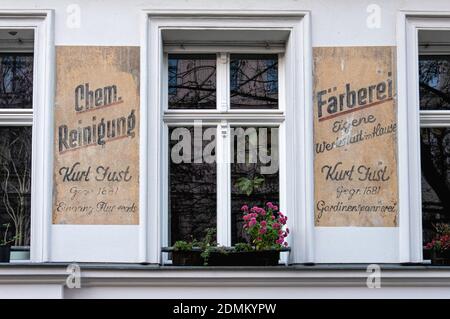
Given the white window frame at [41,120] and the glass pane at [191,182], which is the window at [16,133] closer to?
the white window frame at [41,120]

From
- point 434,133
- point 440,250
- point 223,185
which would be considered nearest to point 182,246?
point 223,185

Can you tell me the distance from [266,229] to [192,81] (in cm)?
159

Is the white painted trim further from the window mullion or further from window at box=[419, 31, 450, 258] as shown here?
window at box=[419, 31, 450, 258]

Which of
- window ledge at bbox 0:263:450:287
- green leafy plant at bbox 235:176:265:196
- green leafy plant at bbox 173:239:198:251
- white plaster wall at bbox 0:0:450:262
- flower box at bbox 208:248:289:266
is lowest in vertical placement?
window ledge at bbox 0:263:450:287

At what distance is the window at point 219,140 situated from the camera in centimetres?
805

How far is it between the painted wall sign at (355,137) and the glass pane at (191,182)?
0.99 metres

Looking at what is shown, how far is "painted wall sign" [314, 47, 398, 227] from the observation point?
7762mm

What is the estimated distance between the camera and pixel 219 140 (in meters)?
8.18

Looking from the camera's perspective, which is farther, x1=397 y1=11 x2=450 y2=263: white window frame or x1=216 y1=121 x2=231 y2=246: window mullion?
x1=216 y1=121 x2=231 y2=246: window mullion

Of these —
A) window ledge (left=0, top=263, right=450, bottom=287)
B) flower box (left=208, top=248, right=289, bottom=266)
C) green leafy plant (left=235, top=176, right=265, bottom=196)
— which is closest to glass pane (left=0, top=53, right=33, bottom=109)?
window ledge (left=0, top=263, right=450, bottom=287)

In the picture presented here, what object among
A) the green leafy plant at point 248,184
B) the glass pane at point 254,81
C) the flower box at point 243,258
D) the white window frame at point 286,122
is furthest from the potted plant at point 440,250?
the glass pane at point 254,81

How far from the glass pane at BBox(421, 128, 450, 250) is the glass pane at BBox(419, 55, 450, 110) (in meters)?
0.26
